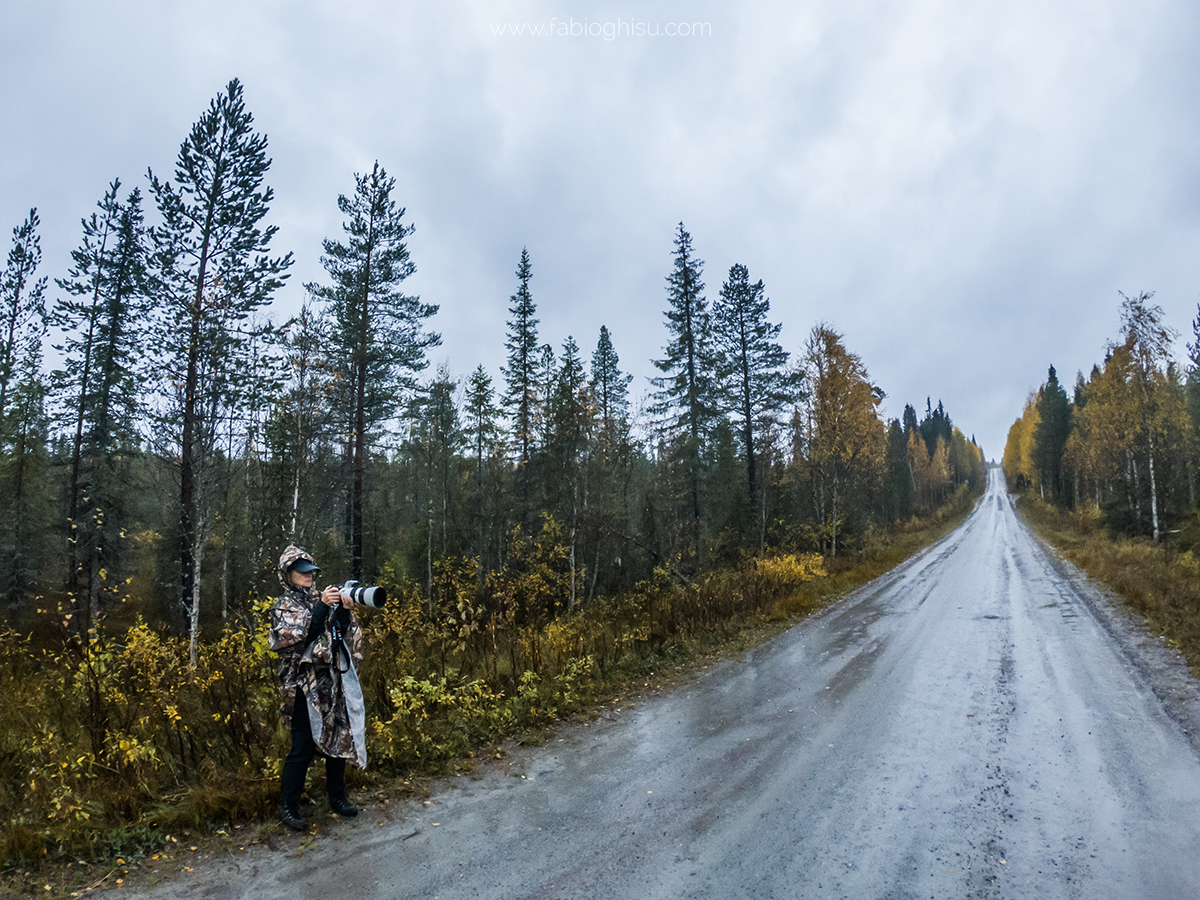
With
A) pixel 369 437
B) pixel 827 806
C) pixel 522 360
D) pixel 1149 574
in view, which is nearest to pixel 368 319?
pixel 369 437

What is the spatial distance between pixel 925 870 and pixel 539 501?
18396 millimetres

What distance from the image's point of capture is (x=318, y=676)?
393 cm

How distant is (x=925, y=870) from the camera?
11.0ft

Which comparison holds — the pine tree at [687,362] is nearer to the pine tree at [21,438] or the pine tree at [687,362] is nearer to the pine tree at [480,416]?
the pine tree at [480,416]

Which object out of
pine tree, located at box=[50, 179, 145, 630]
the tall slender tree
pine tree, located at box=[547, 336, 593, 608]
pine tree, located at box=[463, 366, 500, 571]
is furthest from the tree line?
pine tree, located at box=[50, 179, 145, 630]

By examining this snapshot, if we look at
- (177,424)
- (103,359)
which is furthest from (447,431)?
(177,424)

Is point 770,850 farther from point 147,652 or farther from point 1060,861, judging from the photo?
point 147,652

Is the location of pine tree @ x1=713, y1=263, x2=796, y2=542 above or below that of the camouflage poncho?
above

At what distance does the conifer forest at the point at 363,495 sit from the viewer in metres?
5.21

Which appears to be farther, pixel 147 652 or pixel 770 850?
pixel 147 652

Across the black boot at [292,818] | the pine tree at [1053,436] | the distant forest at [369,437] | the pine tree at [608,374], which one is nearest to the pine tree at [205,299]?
the distant forest at [369,437]

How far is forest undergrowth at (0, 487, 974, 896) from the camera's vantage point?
3.63m

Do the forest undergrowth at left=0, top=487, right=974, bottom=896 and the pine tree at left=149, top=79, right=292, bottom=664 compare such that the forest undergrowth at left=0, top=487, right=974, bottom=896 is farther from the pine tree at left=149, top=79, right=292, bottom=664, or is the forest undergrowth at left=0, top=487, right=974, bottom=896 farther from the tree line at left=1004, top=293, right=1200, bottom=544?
the tree line at left=1004, top=293, right=1200, bottom=544

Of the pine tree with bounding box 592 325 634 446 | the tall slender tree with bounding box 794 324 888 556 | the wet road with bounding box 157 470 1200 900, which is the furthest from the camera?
the pine tree with bounding box 592 325 634 446
